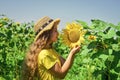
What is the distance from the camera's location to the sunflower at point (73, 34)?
3.17 metres

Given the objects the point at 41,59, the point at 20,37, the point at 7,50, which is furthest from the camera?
the point at 20,37

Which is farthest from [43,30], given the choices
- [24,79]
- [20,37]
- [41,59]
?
[20,37]

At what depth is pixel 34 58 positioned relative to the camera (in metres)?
3.54

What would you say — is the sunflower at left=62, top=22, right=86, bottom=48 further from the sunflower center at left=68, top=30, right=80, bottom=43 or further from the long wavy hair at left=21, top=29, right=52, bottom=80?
the long wavy hair at left=21, top=29, right=52, bottom=80

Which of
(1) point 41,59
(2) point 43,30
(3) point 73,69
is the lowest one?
(3) point 73,69

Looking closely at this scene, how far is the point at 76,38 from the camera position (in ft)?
10.8

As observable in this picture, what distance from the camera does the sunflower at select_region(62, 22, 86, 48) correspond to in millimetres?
3170

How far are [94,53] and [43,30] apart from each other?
24.9 inches

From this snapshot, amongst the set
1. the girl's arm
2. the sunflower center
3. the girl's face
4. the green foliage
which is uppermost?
the sunflower center

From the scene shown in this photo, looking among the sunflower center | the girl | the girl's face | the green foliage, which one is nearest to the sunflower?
the sunflower center

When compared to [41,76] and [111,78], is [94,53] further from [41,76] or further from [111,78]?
[41,76]

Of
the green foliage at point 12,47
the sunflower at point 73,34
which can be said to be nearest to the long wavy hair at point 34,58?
the sunflower at point 73,34

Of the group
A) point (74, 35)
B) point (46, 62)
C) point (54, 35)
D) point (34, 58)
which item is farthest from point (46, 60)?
point (74, 35)

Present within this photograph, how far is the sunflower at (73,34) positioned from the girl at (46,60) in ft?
0.46
